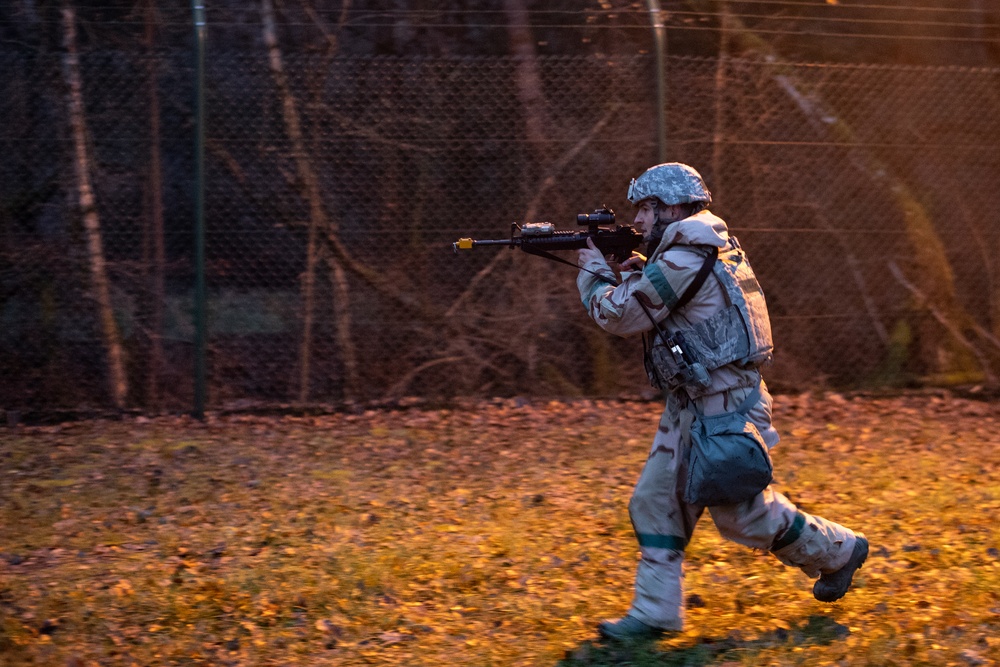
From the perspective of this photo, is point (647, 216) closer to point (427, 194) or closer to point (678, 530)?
point (678, 530)

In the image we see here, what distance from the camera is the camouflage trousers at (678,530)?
167 inches

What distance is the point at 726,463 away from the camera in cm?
409

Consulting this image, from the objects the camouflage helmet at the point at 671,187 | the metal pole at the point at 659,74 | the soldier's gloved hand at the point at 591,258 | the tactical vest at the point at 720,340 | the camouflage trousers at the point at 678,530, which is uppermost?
the metal pole at the point at 659,74

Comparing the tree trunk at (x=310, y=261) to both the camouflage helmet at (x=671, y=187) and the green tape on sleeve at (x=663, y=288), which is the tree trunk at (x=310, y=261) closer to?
the camouflage helmet at (x=671, y=187)

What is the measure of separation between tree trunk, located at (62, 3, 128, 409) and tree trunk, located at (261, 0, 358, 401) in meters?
1.36

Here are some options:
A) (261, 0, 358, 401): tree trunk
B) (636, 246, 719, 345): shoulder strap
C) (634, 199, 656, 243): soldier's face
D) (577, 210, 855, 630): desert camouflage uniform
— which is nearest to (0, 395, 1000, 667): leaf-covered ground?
(577, 210, 855, 630): desert camouflage uniform

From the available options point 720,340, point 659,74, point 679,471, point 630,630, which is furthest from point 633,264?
point 659,74

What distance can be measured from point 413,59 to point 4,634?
18.1 ft

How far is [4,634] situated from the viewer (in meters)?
4.35

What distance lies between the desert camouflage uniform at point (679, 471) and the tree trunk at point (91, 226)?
5078mm

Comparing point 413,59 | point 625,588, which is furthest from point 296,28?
point 625,588

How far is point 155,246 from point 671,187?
5334mm

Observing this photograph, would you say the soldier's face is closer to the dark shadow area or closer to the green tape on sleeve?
the green tape on sleeve

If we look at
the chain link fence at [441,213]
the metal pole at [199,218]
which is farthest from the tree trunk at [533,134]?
the metal pole at [199,218]
